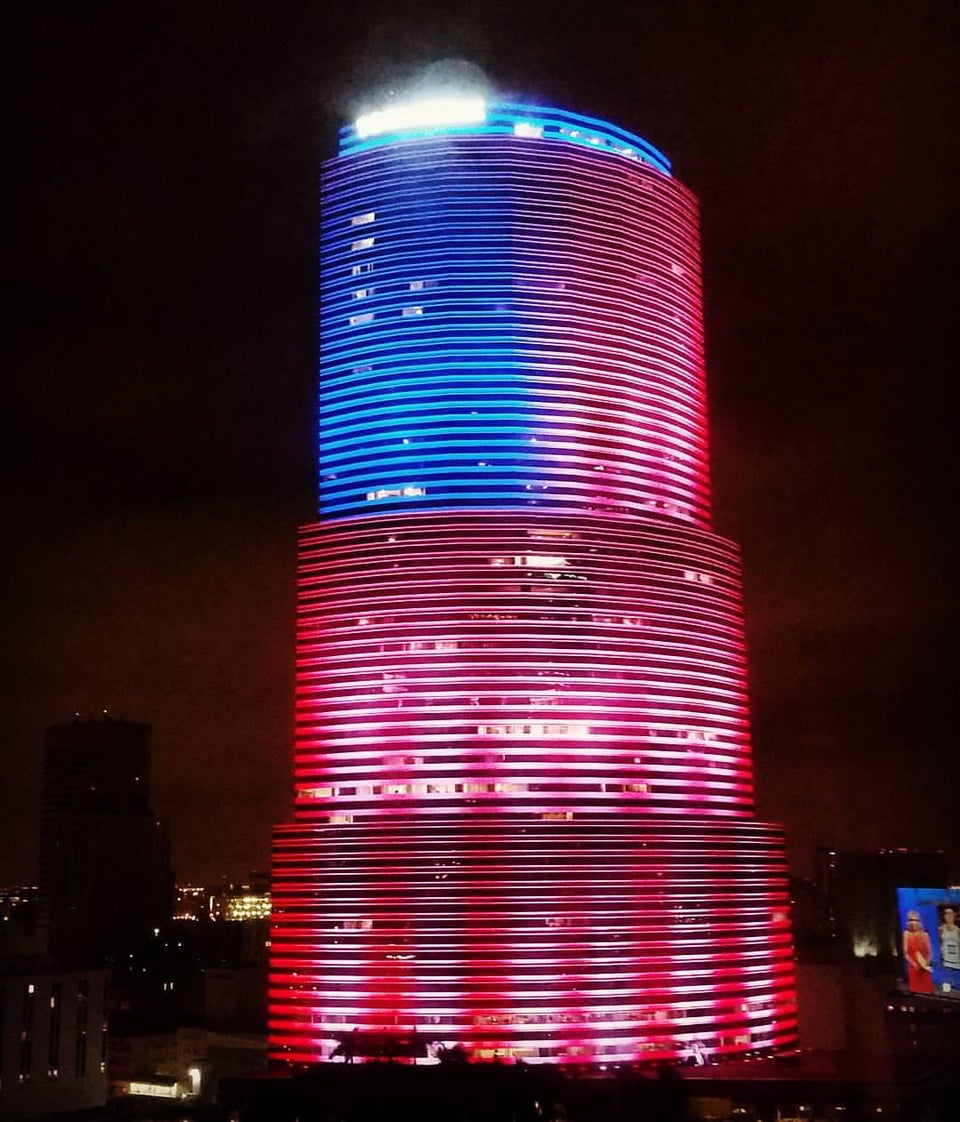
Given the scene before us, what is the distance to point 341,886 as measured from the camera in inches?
4375

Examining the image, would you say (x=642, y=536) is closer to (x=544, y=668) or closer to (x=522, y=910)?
(x=544, y=668)

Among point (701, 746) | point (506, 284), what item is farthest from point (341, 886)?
point (506, 284)

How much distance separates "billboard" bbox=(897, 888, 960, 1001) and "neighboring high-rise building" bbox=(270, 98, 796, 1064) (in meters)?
14.0

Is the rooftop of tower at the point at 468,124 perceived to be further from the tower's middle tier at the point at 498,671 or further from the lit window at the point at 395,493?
the tower's middle tier at the point at 498,671

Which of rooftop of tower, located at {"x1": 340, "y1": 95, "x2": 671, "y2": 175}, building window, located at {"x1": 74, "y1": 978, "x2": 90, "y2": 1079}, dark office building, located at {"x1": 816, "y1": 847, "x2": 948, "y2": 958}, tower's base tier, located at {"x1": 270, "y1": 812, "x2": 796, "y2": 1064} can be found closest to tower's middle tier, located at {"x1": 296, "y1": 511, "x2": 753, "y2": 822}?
tower's base tier, located at {"x1": 270, "y1": 812, "x2": 796, "y2": 1064}

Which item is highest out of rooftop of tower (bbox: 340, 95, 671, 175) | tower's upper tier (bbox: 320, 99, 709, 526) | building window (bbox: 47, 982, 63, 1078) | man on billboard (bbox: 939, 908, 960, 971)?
rooftop of tower (bbox: 340, 95, 671, 175)

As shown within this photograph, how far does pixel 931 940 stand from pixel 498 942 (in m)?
33.4

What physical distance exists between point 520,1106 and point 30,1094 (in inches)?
1504

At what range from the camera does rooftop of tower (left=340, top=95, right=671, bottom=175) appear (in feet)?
442

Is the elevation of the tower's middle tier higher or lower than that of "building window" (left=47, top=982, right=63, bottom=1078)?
higher

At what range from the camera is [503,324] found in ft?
419

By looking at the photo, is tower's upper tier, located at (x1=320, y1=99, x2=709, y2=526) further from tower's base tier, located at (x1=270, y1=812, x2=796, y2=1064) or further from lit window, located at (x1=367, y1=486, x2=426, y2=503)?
tower's base tier, located at (x1=270, y1=812, x2=796, y2=1064)

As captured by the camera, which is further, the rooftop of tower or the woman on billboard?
the rooftop of tower

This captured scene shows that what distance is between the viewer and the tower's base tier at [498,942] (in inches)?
4247
